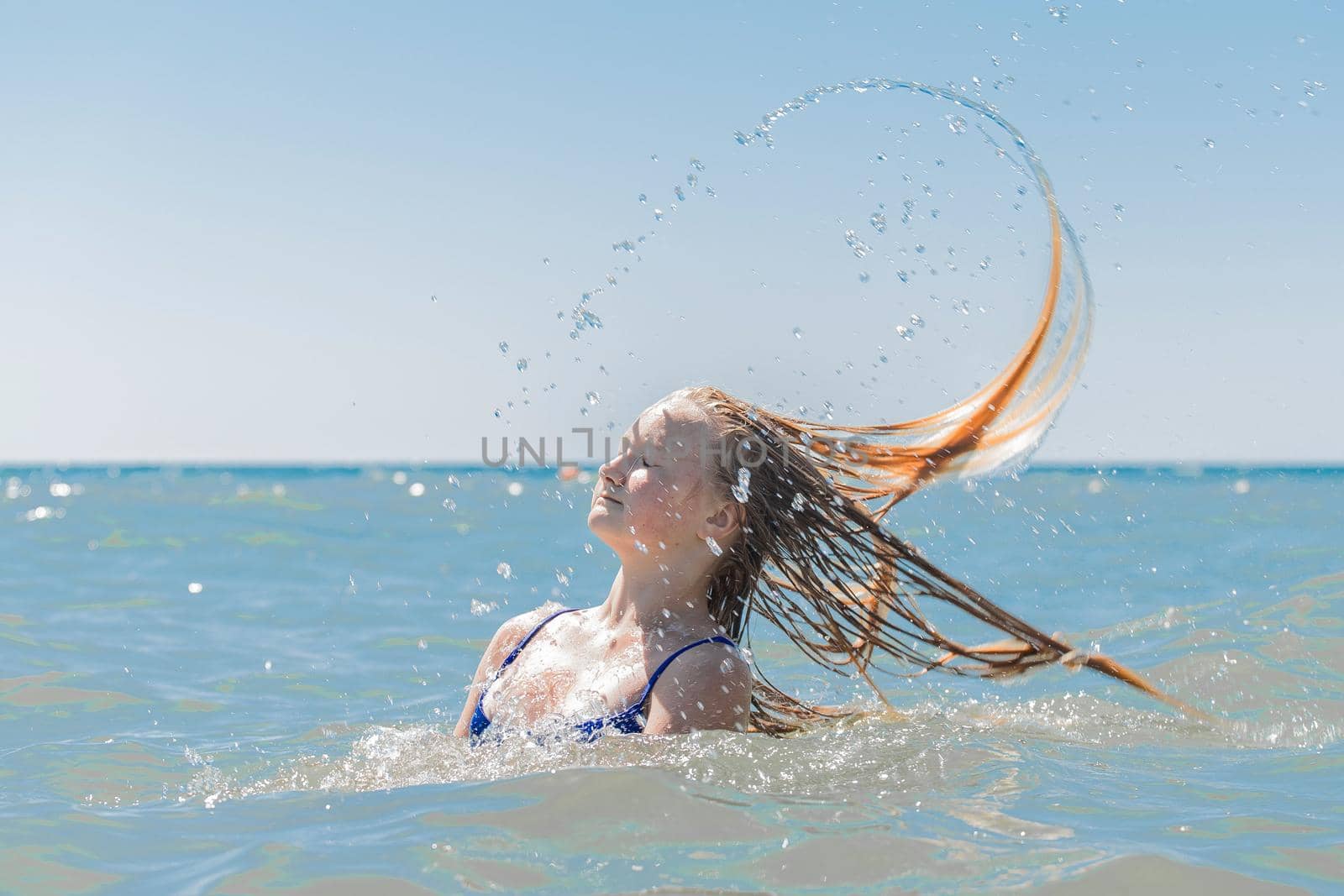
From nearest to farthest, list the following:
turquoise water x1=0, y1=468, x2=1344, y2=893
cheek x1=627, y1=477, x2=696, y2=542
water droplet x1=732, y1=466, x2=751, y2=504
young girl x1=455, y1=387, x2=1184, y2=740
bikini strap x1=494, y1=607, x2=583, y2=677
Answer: turquoise water x1=0, y1=468, x2=1344, y2=893, young girl x1=455, y1=387, x2=1184, y2=740, cheek x1=627, y1=477, x2=696, y2=542, water droplet x1=732, y1=466, x2=751, y2=504, bikini strap x1=494, y1=607, x2=583, y2=677

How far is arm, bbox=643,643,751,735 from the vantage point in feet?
11.2

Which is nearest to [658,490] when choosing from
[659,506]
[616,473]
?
[659,506]

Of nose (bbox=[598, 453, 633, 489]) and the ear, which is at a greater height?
nose (bbox=[598, 453, 633, 489])

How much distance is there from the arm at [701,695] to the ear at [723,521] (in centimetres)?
37

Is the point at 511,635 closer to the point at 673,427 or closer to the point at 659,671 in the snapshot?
the point at 659,671

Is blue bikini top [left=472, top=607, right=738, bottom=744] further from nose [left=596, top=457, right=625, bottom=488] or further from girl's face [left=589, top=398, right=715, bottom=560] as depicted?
nose [left=596, top=457, right=625, bottom=488]

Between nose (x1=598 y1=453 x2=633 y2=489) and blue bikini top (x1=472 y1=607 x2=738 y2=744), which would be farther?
nose (x1=598 y1=453 x2=633 y2=489)

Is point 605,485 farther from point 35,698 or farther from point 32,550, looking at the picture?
point 32,550

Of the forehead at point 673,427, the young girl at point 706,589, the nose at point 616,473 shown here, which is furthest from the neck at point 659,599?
the forehead at point 673,427

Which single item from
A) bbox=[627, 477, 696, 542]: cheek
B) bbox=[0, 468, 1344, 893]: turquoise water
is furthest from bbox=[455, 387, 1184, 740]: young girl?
bbox=[0, 468, 1344, 893]: turquoise water

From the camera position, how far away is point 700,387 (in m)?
3.97

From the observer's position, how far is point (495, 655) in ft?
13.5

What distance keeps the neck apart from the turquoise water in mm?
483

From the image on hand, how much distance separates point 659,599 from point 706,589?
203 mm
